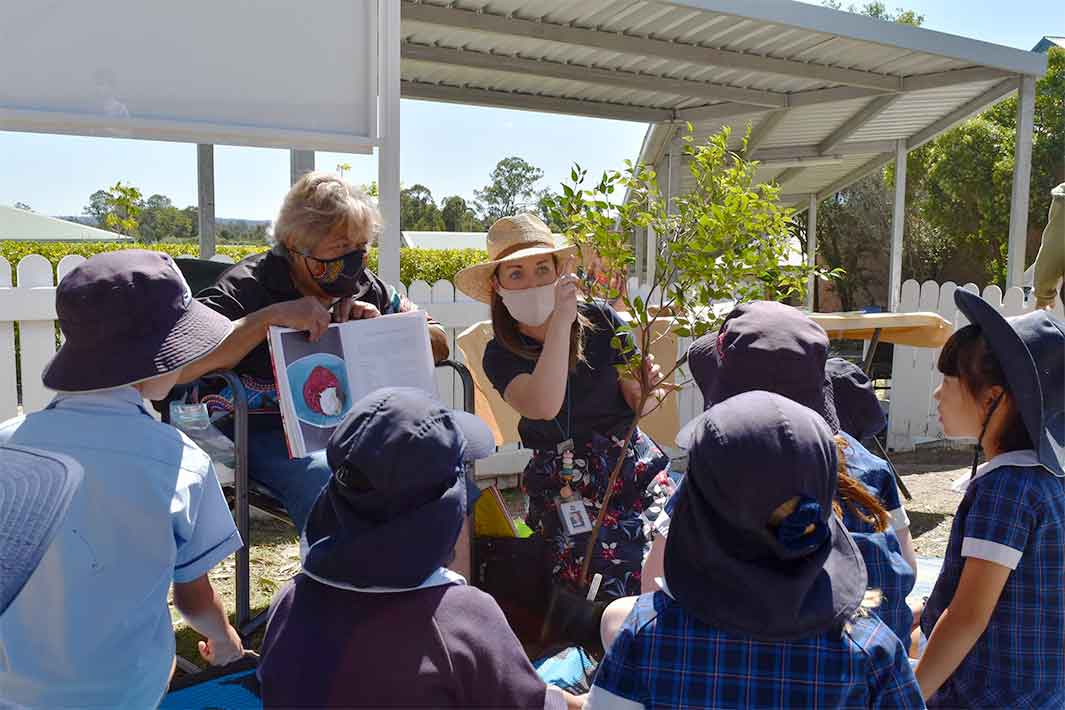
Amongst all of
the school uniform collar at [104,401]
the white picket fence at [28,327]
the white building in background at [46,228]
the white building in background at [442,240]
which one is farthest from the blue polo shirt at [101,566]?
the white building in background at [442,240]

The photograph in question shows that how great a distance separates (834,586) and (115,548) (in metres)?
1.31

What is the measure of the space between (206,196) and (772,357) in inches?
170

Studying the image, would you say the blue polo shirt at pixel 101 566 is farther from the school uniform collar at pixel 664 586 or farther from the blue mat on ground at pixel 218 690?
the school uniform collar at pixel 664 586

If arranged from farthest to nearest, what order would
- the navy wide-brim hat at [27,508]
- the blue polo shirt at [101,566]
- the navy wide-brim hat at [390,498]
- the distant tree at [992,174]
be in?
the distant tree at [992,174] < the blue polo shirt at [101,566] < the navy wide-brim hat at [390,498] < the navy wide-brim hat at [27,508]

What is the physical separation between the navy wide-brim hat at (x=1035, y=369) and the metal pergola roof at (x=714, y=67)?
4.87 meters

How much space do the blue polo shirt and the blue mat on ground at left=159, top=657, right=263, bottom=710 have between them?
0.48 meters

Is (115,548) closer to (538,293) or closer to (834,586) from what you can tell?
(834,586)

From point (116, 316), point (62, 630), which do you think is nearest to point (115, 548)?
point (62, 630)

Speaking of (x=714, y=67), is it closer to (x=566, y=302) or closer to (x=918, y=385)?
(x=918, y=385)

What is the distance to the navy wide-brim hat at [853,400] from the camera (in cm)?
262

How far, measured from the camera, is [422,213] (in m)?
62.4

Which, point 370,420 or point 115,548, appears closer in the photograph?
point 370,420

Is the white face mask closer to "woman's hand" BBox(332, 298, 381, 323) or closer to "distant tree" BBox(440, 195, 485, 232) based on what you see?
"woman's hand" BBox(332, 298, 381, 323)

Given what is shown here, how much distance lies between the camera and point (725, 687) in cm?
134
